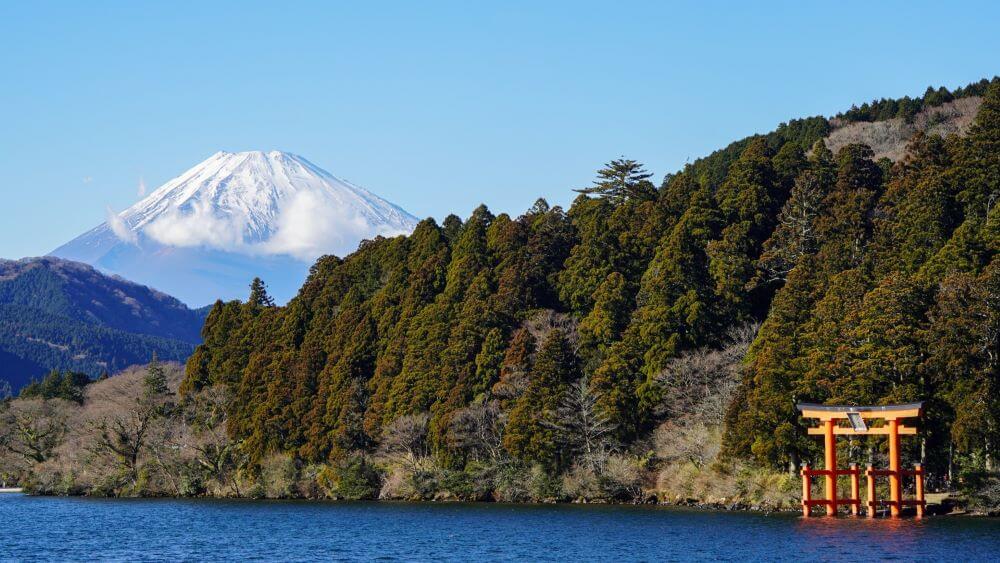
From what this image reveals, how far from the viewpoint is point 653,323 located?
4959 cm

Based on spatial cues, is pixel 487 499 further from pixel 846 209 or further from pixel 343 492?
pixel 846 209

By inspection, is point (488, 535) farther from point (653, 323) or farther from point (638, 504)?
point (653, 323)

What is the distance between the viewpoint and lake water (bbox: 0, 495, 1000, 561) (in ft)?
99.8

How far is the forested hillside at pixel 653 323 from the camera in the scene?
4041 centimetres

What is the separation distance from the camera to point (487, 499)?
5125 centimetres

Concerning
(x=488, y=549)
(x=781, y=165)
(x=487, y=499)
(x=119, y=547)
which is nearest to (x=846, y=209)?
(x=781, y=165)

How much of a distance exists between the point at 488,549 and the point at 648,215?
2935cm

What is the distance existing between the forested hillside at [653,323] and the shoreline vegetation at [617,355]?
106 mm

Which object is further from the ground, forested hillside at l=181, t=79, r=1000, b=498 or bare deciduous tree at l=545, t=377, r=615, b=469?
forested hillside at l=181, t=79, r=1000, b=498

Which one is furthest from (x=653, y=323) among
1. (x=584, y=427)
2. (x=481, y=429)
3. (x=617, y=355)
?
(x=481, y=429)

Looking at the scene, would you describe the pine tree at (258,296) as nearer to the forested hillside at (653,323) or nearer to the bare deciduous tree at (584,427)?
the forested hillside at (653,323)

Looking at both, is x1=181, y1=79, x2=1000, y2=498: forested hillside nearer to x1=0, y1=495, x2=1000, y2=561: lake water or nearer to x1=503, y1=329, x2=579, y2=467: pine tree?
x1=503, y1=329, x2=579, y2=467: pine tree

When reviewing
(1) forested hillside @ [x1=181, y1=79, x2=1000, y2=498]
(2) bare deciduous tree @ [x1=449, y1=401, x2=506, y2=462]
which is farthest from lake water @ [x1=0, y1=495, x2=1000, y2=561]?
(1) forested hillside @ [x1=181, y1=79, x2=1000, y2=498]

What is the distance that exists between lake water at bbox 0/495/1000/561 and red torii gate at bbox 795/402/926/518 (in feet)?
3.68
